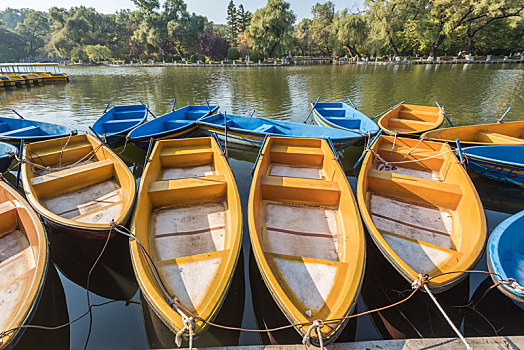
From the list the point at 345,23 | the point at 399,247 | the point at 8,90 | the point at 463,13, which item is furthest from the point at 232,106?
the point at 463,13

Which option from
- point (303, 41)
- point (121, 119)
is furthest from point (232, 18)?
point (121, 119)

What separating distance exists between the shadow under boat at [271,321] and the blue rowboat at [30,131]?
7713 millimetres

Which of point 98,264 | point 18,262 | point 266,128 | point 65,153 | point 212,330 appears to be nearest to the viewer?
point 212,330

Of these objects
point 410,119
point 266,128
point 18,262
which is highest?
point 410,119

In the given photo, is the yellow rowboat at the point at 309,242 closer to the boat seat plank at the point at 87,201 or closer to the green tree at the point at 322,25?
the boat seat plank at the point at 87,201

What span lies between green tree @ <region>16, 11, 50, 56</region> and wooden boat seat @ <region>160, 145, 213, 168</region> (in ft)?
349

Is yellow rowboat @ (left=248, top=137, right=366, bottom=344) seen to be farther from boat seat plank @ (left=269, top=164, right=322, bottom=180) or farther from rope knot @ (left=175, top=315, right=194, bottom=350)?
rope knot @ (left=175, top=315, right=194, bottom=350)

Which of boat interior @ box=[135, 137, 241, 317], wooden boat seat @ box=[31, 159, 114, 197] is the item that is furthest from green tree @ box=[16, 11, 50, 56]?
boat interior @ box=[135, 137, 241, 317]

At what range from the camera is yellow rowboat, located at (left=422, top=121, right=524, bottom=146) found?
26.5 feet

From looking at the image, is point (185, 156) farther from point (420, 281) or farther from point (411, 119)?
point (411, 119)

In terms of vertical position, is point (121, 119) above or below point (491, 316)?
above

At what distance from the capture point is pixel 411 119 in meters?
11.4

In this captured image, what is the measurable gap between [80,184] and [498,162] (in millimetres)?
10424

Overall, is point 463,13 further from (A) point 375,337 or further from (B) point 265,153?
(A) point 375,337
